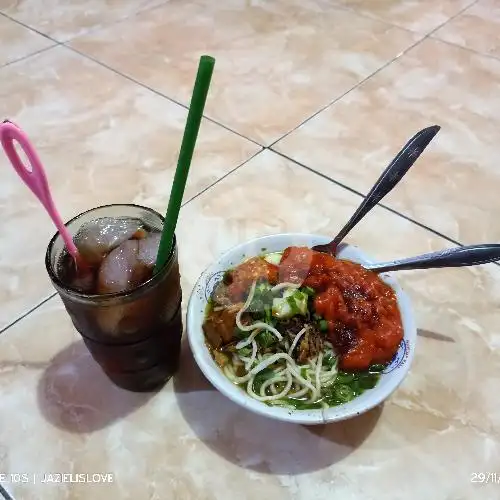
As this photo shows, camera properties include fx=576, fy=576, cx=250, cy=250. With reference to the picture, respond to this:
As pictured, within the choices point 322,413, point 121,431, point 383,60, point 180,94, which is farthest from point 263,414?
point 383,60

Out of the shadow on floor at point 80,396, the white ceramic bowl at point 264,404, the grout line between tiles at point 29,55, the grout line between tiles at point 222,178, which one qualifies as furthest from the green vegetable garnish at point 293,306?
the grout line between tiles at point 29,55

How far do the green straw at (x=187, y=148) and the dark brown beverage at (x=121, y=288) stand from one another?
0.02 m

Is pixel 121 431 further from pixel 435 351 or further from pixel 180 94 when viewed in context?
pixel 180 94

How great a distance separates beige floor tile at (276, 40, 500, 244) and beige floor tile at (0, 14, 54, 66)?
0.67 metres

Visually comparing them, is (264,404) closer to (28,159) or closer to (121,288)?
(121,288)

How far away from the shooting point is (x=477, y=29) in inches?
56.0

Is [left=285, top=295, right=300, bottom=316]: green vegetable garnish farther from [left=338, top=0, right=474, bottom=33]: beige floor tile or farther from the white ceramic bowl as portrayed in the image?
[left=338, top=0, right=474, bottom=33]: beige floor tile

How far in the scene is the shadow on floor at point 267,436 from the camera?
641mm

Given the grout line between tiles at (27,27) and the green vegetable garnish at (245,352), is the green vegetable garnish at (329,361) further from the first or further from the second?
the grout line between tiles at (27,27)

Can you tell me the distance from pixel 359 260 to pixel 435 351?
15 cm

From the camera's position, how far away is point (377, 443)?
0.65 meters

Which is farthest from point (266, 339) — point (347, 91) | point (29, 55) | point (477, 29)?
point (477, 29)

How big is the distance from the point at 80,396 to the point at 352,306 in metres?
0.34

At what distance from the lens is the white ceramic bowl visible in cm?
58
